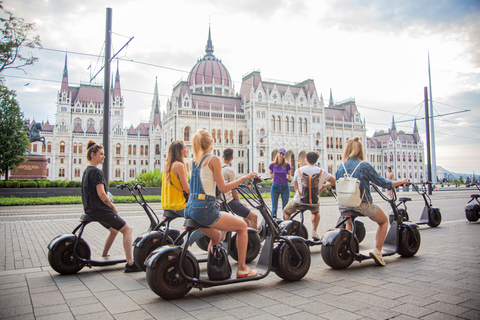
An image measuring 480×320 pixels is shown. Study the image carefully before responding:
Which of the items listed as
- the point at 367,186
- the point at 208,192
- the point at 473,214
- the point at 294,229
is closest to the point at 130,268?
the point at 208,192

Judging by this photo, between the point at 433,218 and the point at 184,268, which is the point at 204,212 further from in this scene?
the point at 433,218

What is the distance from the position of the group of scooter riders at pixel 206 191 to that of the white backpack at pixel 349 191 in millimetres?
182

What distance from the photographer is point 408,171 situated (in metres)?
95.9

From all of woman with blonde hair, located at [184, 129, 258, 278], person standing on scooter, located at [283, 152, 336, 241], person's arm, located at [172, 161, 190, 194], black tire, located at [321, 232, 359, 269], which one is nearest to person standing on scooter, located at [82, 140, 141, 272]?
person's arm, located at [172, 161, 190, 194]

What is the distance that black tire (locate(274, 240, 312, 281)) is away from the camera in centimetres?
426

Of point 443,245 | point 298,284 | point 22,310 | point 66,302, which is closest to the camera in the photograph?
point 22,310

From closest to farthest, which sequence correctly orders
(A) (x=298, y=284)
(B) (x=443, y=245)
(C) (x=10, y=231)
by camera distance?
(A) (x=298, y=284) < (B) (x=443, y=245) < (C) (x=10, y=231)

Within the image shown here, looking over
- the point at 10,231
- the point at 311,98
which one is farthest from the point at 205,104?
the point at 10,231

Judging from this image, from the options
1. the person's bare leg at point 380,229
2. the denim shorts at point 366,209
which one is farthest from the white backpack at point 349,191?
the person's bare leg at point 380,229

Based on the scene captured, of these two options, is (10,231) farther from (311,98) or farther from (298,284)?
(311,98)

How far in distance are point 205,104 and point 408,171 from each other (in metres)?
61.9

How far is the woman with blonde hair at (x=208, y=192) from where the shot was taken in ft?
12.4

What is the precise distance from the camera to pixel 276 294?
3883mm

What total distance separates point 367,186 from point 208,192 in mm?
2628
